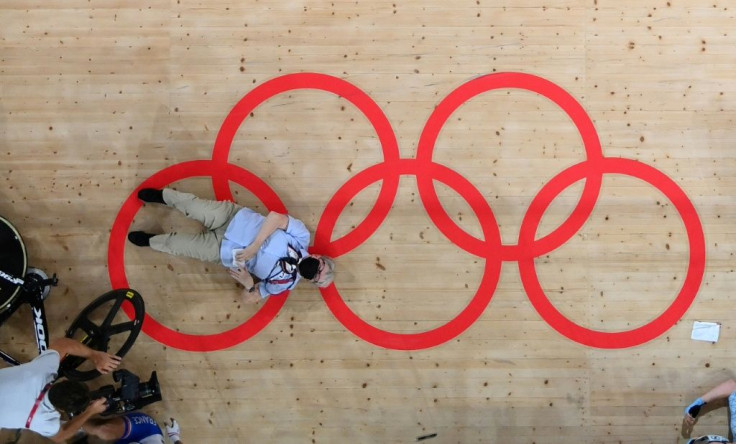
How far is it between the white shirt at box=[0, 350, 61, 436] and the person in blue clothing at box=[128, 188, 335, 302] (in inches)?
48.7

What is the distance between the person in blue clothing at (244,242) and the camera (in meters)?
4.24

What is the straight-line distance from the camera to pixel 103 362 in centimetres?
419

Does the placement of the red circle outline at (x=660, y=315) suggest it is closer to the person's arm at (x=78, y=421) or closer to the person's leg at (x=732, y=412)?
the person's leg at (x=732, y=412)

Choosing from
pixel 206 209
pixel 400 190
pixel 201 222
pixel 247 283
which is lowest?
pixel 247 283

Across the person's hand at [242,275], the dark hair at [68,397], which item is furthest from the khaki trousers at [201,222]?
the dark hair at [68,397]

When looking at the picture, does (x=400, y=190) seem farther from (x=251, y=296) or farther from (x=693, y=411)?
(x=693, y=411)

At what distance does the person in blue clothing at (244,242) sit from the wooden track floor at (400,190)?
24 centimetres

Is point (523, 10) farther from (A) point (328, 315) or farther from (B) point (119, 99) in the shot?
(B) point (119, 99)

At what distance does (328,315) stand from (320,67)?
7.11 ft

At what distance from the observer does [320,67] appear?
4672 mm

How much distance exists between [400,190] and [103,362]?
2770 mm

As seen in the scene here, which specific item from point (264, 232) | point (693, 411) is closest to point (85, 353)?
point (264, 232)

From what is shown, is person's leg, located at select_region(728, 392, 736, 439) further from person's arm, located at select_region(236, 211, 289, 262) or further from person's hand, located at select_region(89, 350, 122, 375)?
person's hand, located at select_region(89, 350, 122, 375)

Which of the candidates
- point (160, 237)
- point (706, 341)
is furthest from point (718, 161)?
point (160, 237)
